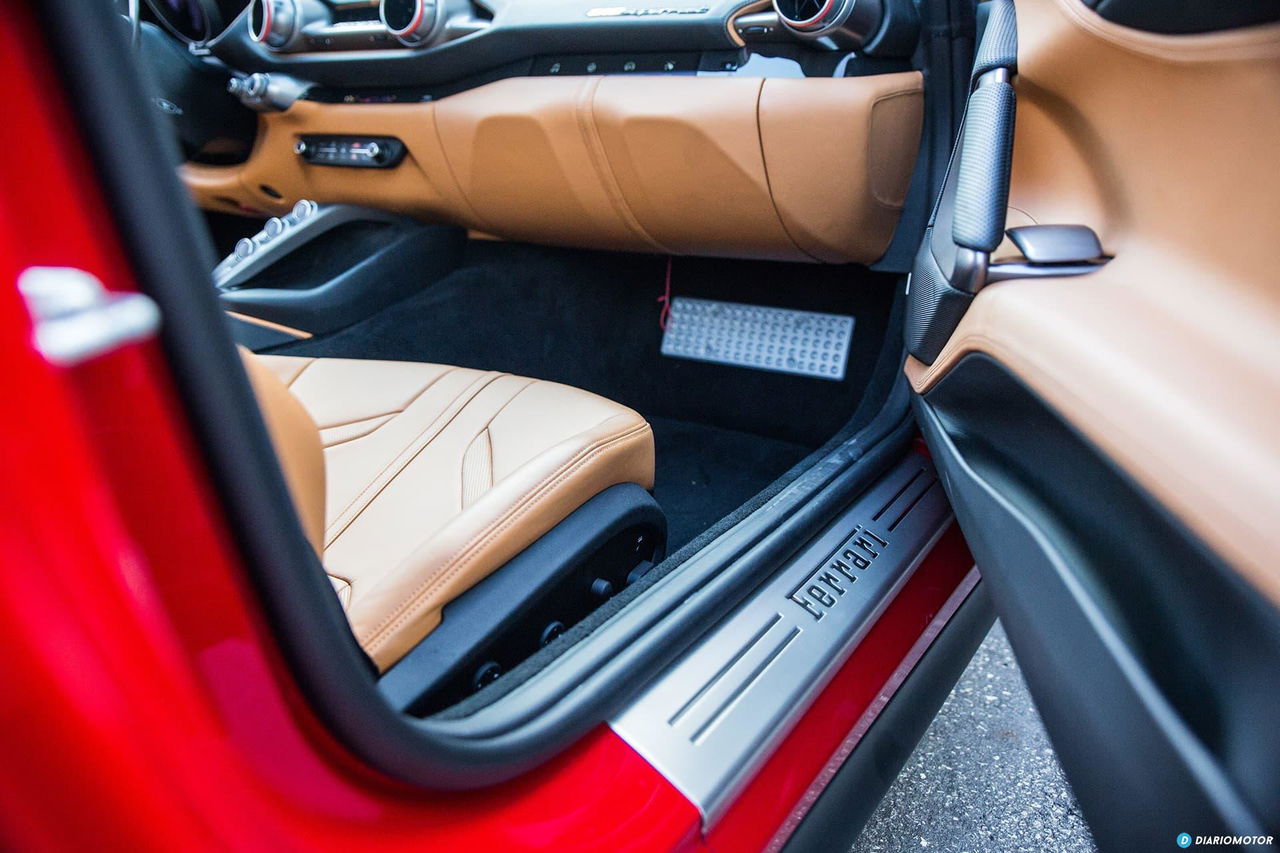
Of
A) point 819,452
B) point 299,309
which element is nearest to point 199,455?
point 819,452

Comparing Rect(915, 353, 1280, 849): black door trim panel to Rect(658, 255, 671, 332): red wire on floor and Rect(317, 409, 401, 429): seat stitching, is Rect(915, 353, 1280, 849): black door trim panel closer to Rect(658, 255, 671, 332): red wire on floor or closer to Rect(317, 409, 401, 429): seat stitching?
Rect(317, 409, 401, 429): seat stitching

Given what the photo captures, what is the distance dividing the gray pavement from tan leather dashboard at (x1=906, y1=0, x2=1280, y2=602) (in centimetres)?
73

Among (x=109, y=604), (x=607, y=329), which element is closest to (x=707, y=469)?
(x=607, y=329)

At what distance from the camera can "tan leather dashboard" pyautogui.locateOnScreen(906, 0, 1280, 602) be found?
0.49m

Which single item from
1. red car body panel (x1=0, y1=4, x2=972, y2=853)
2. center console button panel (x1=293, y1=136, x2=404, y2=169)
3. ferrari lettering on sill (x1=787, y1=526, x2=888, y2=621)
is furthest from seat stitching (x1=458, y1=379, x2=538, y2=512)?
center console button panel (x1=293, y1=136, x2=404, y2=169)

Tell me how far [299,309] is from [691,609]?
1.31 m

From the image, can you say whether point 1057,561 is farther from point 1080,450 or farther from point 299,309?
point 299,309

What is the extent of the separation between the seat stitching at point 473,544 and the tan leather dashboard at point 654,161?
25.3 inches

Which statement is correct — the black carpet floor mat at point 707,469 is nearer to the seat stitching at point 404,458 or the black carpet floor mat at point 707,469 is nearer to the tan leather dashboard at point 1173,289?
the seat stitching at point 404,458

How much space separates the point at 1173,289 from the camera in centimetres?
63

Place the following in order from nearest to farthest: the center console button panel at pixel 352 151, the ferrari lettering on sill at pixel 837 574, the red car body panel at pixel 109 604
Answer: the red car body panel at pixel 109 604
the ferrari lettering on sill at pixel 837 574
the center console button panel at pixel 352 151

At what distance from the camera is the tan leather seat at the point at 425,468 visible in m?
0.73

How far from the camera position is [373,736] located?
46 centimetres

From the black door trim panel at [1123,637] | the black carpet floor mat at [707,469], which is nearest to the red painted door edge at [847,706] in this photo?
the black door trim panel at [1123,637]
